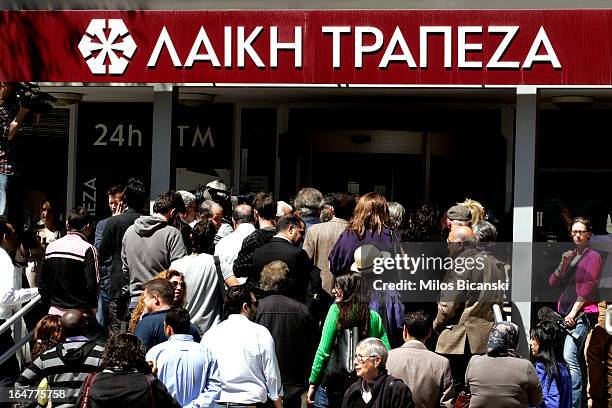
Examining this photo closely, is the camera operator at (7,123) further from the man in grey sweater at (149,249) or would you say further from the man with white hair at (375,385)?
the man with white hair at (375,385)

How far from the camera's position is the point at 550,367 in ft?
30.1

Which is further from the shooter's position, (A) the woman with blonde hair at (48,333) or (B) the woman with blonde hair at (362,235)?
(B) the woman with blonde hair at (362,235)

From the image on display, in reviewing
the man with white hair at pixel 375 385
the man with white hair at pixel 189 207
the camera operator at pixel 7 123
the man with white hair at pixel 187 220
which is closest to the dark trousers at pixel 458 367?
the man with white hair at pixel 375 385

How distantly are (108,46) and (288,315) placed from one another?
391cm

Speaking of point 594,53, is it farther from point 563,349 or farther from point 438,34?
point 563,349

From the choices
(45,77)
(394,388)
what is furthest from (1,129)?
(394,388)

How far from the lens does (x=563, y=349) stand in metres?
9.98

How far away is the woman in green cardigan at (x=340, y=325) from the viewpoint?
26.4 feet

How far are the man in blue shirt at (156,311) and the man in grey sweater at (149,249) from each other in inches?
52.9

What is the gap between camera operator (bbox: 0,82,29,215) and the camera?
35.0 feet

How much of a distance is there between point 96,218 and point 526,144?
651 centimetres

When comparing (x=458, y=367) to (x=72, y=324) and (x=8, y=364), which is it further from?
(x=8, y=364)

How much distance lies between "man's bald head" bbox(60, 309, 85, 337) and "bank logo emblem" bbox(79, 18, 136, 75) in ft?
12.8

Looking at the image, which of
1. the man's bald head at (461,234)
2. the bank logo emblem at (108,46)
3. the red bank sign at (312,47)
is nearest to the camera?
the man's bald head at (461,234)
